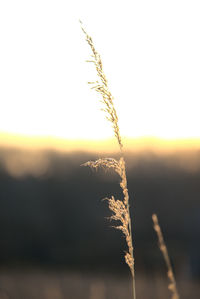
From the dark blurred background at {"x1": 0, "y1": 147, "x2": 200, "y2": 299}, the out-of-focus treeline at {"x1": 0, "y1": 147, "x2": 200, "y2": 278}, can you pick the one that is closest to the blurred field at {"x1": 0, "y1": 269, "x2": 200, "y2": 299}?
the dark blurred background at {"x1": 0, "y1": 147, "x2": 200, "y2": 299}

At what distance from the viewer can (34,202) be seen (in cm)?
868

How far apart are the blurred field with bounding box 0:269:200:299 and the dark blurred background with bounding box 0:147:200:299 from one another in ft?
0.19

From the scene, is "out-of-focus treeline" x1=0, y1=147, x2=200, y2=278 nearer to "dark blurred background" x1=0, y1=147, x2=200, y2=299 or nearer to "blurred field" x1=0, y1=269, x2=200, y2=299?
"dark blurred background" x1=0, y1=147, x2=200, y2=299

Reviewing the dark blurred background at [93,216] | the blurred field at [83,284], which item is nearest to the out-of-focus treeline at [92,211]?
the dark blurred background at [93,216]

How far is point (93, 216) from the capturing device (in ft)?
27.8

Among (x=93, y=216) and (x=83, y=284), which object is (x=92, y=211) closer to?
(x=93, y=216)

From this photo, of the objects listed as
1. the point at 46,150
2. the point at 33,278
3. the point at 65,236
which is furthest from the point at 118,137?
the point at 46,150

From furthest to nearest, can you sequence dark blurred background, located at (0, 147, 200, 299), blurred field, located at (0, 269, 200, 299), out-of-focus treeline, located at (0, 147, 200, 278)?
1. out-of-focus treeline, located at (0, 147, 200, 278)
2. dark blurred background, located at (0, 147, 200, 299)
3. blurred field, located at (0, 269, 200, 299)

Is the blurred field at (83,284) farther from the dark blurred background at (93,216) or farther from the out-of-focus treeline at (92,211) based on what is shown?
the out-of-focus treeline at (92,211)

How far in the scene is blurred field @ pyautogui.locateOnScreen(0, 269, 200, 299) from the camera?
6.72m

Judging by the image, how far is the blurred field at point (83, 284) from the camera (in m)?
6.72

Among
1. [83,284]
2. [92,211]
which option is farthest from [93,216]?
[83,284]

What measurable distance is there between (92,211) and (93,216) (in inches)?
3.6

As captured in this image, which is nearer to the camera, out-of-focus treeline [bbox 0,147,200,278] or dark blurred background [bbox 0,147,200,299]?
dark blurred background [bbox 0,147,200,299]
